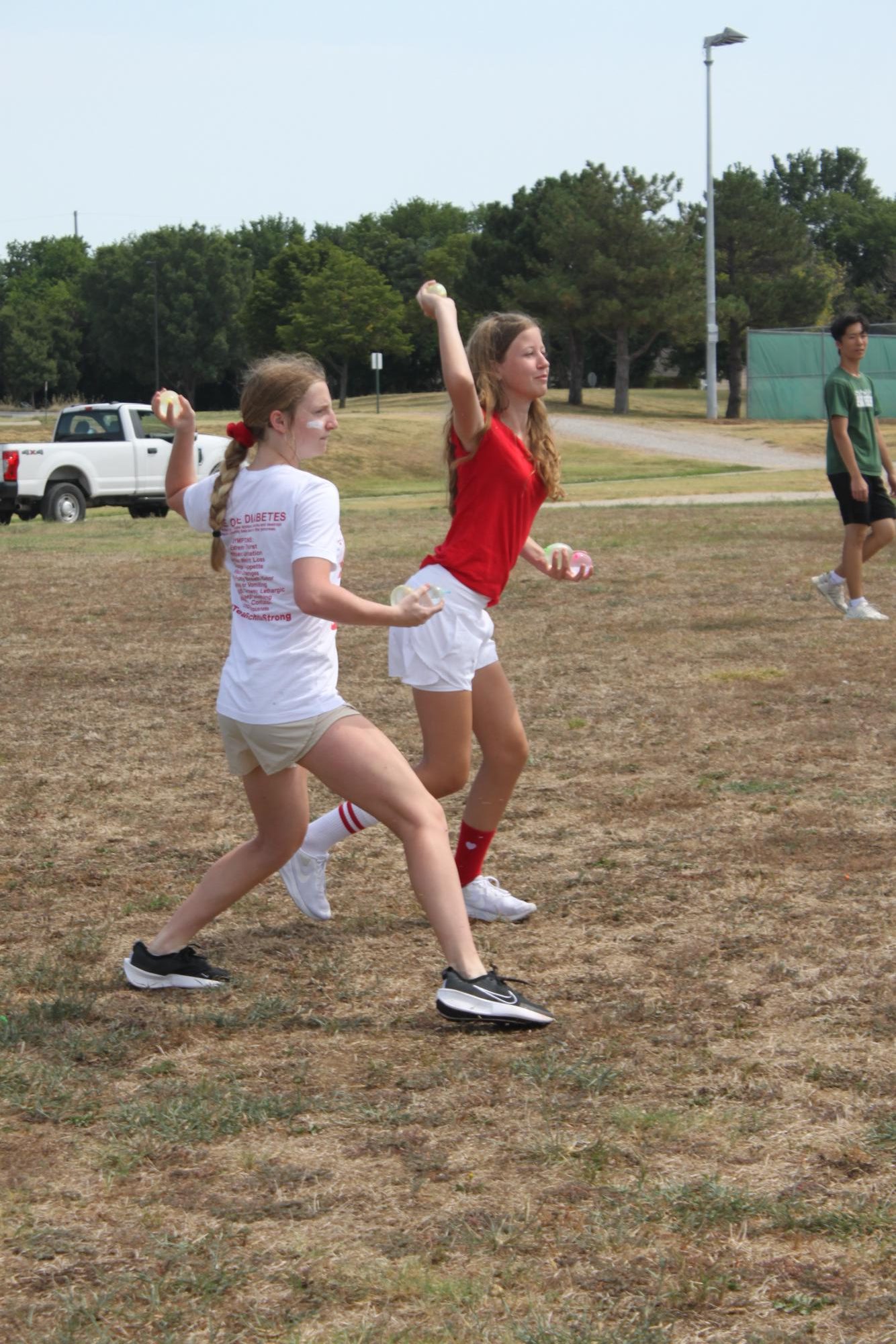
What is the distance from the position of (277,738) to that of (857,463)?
7.26m

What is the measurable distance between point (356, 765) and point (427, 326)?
78993 mm

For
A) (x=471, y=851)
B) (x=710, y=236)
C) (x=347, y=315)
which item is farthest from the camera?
(x=347, y=315)

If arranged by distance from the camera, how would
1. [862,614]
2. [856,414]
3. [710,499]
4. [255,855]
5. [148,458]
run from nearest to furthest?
[255,855] → [856,414] → [862,614] → [148,458] → [710,499]

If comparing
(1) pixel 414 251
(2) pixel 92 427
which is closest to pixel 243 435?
(2) pixel 92 427

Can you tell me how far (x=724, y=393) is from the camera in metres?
74.8

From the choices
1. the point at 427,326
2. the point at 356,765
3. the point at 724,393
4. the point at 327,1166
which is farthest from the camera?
the point at 427,326

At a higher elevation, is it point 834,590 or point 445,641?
point 445,641

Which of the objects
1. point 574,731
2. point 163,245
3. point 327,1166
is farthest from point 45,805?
point 163,245

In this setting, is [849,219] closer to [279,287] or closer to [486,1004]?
[279,287]

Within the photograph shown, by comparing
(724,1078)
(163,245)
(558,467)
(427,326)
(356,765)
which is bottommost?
(724,1078)

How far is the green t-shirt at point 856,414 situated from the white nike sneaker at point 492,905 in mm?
6032

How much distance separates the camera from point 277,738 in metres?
3.86

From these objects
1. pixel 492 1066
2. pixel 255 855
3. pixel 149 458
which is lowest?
pixel 492 1066

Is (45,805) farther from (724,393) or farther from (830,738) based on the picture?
(724,393)
